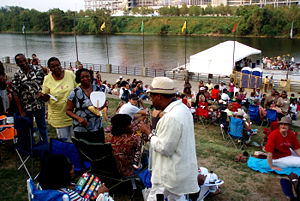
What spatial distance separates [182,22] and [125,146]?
84.4 metres

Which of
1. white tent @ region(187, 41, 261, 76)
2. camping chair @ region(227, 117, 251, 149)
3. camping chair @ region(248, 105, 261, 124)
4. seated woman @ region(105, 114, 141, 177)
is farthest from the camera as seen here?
white tent @ region(187, 41, 261, 76)

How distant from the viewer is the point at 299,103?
1059 centimetres

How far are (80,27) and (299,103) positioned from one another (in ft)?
293

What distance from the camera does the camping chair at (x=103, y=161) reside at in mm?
3342

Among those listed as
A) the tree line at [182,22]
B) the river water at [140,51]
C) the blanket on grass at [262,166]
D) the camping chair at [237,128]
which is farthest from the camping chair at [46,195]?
the tree line at [182,22]

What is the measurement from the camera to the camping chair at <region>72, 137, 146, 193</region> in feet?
11.0

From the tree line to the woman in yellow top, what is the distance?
44.7 metres

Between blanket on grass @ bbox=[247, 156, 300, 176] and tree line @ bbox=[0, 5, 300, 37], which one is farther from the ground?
tree line @ bbox=[0, 5, 300, 37]

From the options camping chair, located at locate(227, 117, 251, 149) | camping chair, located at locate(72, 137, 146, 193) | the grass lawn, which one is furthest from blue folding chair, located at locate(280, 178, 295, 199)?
camping chair, located at locate(227, 117, 251, 149)

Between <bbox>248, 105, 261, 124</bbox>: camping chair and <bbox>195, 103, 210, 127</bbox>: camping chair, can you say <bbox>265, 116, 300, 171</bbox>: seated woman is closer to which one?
<bbox>195, 103, 210, 127</bbox>: camping chair

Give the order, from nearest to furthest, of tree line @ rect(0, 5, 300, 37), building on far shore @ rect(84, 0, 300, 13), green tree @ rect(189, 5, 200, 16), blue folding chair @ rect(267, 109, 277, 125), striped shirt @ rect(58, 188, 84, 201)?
striped shirt @ rect(58, 188, 84, 201)
blue folding chair @ rect(267, 109, 277, 125)
tree line @ rect(0, 5, 300, 37)
green tree @ rect(189, 5, 200, 16)
building on far shore @ rect(84, 0, 300, 13)

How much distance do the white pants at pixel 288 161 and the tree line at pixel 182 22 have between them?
45.9 m

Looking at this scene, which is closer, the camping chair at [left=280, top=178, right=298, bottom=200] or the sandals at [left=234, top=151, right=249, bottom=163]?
the camping chair at [left=280, top=178, right=298, bottom=200]

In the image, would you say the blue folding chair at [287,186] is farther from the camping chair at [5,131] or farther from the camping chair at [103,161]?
the camping chair at [5,131]
